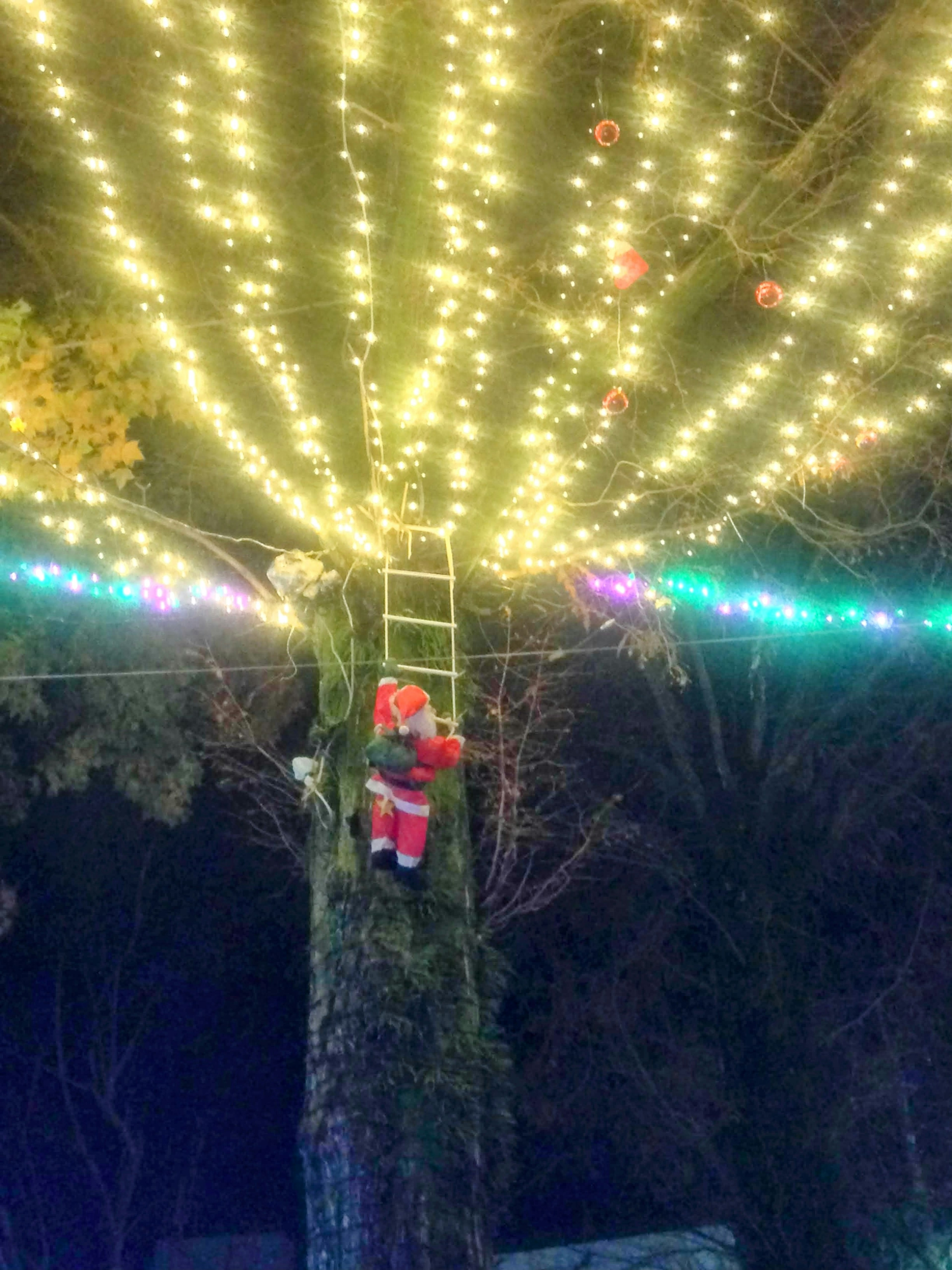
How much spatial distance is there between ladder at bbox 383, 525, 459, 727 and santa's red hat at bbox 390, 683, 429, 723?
0.41 metres

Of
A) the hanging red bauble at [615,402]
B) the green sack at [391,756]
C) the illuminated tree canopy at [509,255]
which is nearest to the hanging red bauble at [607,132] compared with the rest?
the illuminated tree canopy at [509,255]

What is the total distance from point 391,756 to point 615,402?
2167mm

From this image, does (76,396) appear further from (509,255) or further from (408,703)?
(408,703)

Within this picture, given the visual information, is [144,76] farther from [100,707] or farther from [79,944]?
[79,944]

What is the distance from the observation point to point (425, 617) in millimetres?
5871

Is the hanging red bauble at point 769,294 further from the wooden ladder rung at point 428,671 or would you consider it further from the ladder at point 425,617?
the wooden ladder rung at point 428,671

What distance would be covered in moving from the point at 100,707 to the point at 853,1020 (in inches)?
275

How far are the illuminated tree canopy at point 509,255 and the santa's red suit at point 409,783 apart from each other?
3.90 ft

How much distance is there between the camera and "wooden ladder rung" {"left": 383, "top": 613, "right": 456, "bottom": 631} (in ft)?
18.1

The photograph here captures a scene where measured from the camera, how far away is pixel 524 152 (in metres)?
7.04

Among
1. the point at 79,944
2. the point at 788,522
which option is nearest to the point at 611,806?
the point at 788,522

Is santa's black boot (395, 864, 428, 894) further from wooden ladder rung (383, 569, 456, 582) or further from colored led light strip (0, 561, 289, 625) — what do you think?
colored led light strip (0, 561, 289, 625)

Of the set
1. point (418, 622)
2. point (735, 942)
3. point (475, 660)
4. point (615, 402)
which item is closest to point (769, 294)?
point (615, 402)

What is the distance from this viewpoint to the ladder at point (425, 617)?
18.1 feet
